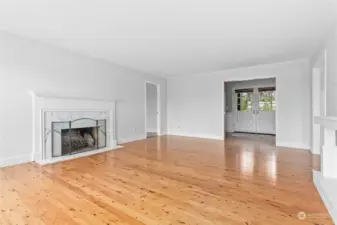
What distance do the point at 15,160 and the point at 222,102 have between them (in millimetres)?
5587

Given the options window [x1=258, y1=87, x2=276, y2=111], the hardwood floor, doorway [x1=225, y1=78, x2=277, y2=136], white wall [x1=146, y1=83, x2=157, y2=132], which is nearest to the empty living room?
the hardwood floor

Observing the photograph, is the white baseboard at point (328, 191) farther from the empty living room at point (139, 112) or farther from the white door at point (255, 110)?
the white door at point (255, 110)

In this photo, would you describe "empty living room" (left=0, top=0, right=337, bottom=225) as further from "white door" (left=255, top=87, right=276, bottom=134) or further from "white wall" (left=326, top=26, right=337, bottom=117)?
"white door" (left=255, top=87, right=276, bottom=134)

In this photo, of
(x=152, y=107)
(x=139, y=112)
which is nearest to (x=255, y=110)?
(x=152, y=107)

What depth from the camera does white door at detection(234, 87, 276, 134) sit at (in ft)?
25.1

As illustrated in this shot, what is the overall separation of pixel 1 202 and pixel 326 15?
457 centimetres

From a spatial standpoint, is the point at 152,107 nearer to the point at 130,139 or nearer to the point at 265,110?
the point at 130,139

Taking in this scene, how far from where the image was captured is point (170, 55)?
4.48 metres

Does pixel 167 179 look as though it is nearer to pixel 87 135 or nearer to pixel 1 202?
pixel 1 202

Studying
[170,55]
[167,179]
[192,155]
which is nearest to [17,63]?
[170,55]

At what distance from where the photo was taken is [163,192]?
7.52 feet

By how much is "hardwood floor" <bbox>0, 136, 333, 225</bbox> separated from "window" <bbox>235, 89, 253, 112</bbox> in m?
4.71

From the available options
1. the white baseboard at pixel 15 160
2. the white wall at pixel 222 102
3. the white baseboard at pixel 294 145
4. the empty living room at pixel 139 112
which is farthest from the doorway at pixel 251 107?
the white baseboard at pixel 15 160

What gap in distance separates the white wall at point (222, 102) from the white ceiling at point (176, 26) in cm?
77
